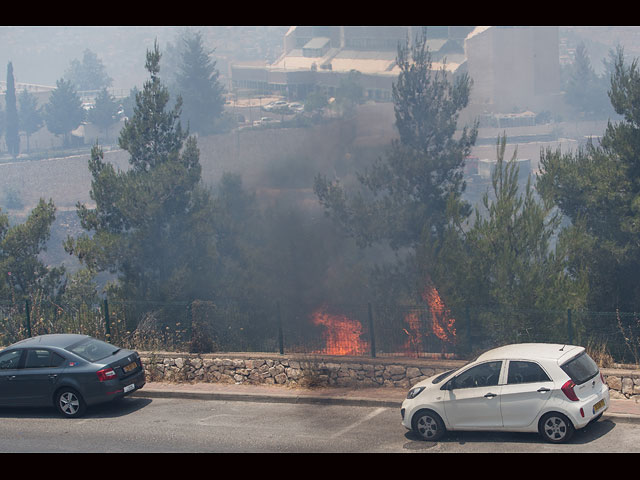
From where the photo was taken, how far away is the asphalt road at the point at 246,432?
1004 centimetres

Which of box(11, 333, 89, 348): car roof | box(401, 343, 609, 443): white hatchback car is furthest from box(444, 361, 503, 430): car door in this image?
box(11, 333, 89, 348): car roof

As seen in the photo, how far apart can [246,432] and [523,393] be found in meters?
4.32

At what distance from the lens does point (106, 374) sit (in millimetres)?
12078

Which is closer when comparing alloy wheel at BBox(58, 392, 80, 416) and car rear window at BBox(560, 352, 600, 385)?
car rear window at BBox(560, 352, 600, 385)

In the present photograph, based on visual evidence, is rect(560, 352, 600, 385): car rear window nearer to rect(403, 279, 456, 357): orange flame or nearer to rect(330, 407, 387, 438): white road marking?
rect(330, 407, 387, 438): white road marking

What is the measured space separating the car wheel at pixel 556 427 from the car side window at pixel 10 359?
8722 mm

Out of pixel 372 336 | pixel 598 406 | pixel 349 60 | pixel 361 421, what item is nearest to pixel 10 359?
pixel 361 421

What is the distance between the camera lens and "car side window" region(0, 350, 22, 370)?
491 inches

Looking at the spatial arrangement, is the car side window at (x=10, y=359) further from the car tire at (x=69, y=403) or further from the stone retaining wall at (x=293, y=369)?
the stone retaining wall at (x=293, y=369)

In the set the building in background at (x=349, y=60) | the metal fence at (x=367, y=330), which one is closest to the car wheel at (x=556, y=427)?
the metal fence at (x=367, y=330)

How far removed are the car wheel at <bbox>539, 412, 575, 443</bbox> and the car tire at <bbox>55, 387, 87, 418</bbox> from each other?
7.44 meters

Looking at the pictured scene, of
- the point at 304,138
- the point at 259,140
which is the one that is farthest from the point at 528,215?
the point at 259,140

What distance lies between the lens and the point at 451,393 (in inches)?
404

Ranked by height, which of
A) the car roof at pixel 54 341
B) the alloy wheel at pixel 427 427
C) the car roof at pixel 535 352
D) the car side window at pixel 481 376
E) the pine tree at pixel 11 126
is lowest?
the alloy wheel at pixel 427 427
